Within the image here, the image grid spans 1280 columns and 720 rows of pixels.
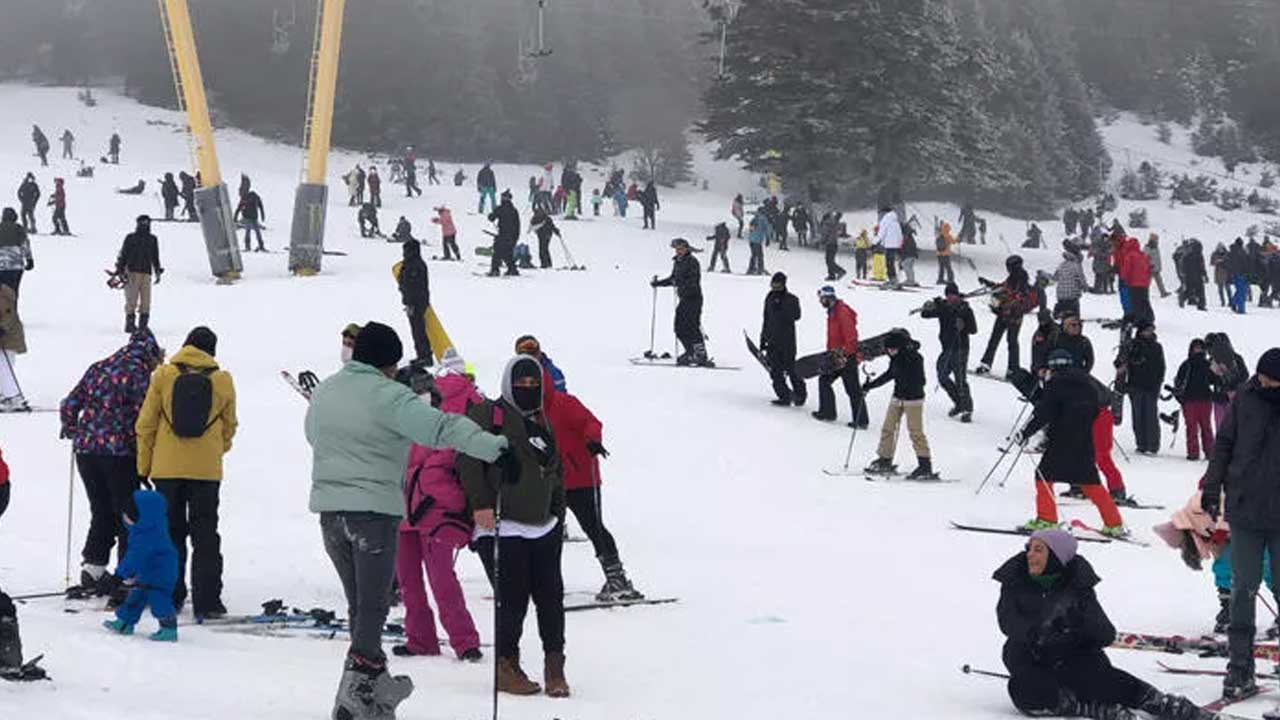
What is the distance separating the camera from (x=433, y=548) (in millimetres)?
8172

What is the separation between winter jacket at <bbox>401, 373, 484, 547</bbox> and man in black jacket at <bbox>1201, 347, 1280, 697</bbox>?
3411 mm

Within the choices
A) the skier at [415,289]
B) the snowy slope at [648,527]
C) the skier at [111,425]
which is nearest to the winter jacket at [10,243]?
the snowy slope at [648,527]

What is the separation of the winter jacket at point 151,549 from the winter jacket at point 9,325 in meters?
8.16

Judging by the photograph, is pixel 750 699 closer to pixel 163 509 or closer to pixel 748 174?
pixel 163 509

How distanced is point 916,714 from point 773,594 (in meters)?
3.17

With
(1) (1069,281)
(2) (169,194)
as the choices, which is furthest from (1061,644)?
(2) (169,194)

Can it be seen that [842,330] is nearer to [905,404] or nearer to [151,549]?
[905,404]

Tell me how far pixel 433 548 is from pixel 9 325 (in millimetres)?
9208

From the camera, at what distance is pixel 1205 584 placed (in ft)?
37.3

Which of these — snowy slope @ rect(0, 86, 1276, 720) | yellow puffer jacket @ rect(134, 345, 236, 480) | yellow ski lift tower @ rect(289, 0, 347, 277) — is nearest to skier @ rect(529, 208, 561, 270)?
snowy slope @ rect(0, 86, 1276, 720)

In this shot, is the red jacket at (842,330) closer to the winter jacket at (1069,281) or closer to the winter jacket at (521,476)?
the winter jacket at (1069,281)

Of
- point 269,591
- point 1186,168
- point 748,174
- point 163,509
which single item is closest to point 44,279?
point 269,591

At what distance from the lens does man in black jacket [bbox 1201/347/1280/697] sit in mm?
7785

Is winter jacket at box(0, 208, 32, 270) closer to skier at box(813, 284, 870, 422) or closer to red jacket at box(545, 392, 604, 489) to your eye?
skier at box(813, 284, 870, 422)
